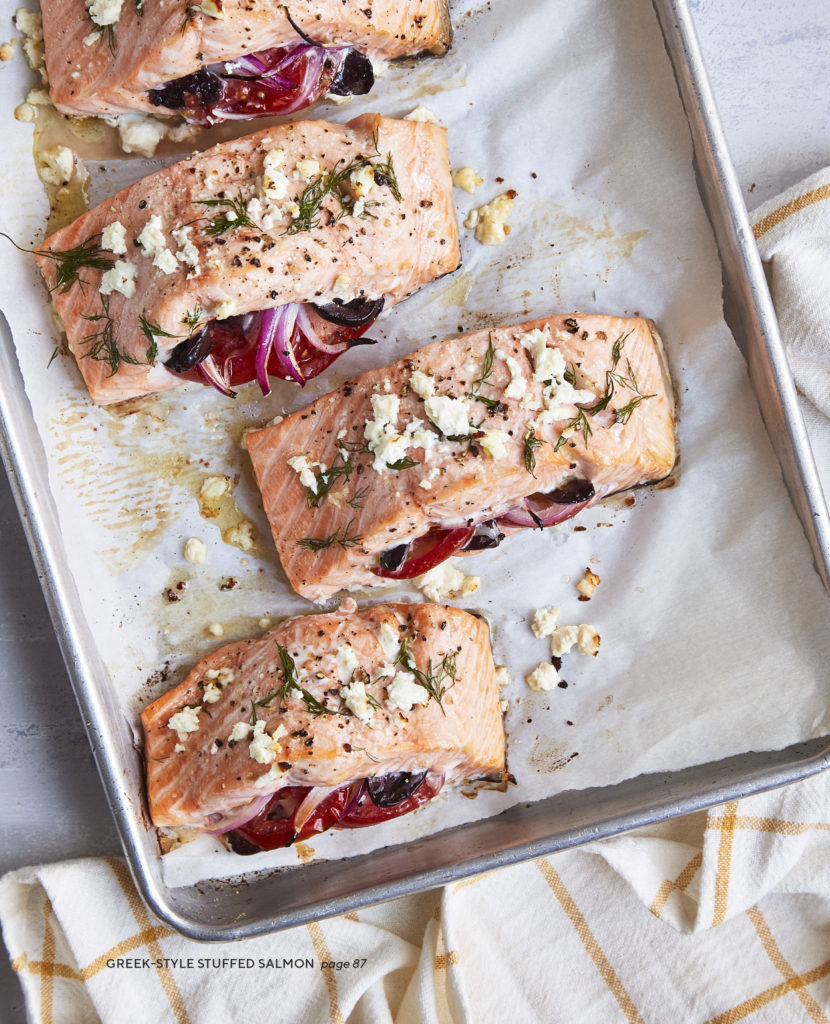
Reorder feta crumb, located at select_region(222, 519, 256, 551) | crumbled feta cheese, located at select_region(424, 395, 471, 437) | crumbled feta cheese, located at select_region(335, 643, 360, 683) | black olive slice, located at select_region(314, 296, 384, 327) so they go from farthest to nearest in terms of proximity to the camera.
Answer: feta crumb, located at select_region(222, 519, 256, 551), black olive slice, located at select_region(314, 296, 384, 327), crumbled feta cheese, located at select_region(335, 643, 360, 683), crumbled feta cheese, located at select_region(424, 395, 471, 437)

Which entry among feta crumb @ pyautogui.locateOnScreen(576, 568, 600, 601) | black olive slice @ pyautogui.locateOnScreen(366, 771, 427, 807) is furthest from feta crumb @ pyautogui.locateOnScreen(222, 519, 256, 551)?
feta crumb @ pyautogui.locateOnScreen(576, 568, 600, 601)

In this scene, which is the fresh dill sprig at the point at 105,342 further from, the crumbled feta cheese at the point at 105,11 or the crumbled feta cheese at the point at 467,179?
the crumbled feta cheese at the point at 467,179

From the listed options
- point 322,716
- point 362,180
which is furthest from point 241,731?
point 362,180

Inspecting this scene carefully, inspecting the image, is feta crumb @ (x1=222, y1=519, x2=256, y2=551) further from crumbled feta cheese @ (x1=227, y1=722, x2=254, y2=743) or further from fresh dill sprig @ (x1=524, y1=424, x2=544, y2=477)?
fresh dill sprig @ (x1=524, y1=424, x2=544, y2=477)

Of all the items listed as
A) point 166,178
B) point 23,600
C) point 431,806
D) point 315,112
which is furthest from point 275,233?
point 431,806

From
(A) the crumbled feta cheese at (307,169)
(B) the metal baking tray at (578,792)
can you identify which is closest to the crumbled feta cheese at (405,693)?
(B) the metal baking tray at (578,792)

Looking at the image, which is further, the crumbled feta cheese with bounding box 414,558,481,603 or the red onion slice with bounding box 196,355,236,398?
the crumbled feta cheese with bounding box 414,558,481,603
